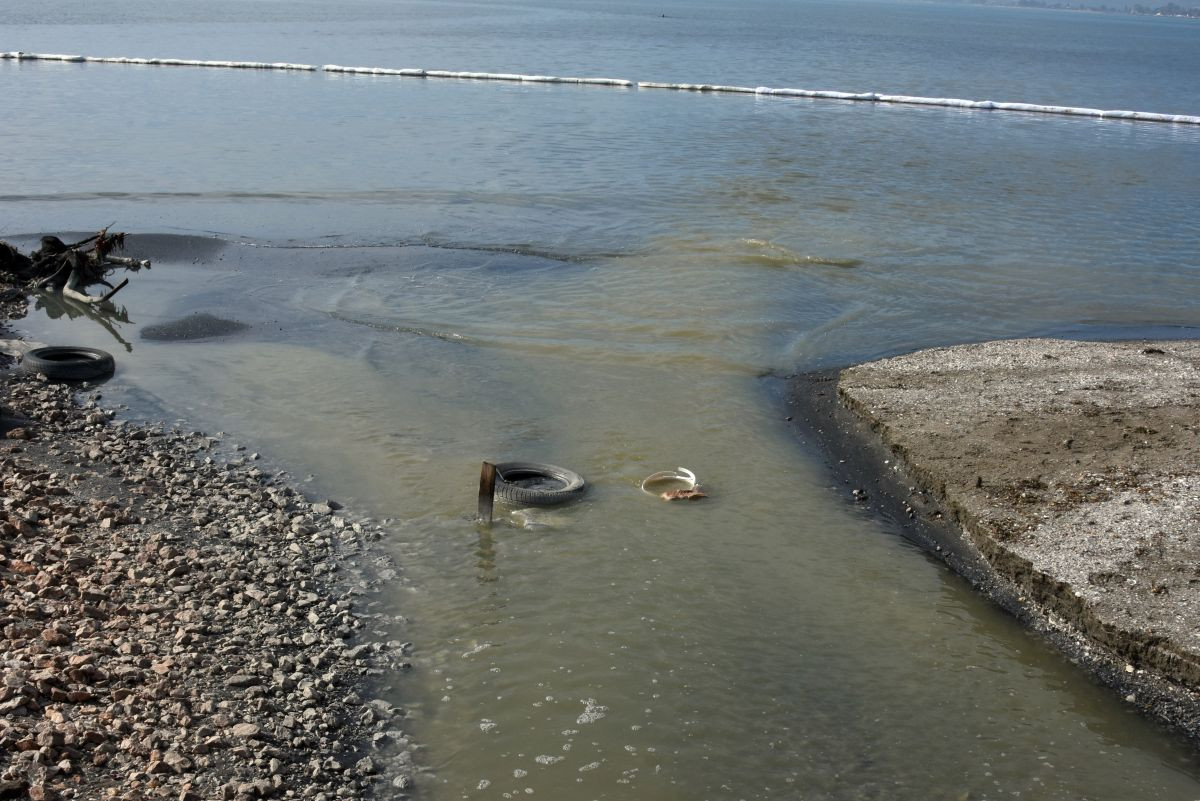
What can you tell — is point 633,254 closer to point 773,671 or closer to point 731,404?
point 731,404

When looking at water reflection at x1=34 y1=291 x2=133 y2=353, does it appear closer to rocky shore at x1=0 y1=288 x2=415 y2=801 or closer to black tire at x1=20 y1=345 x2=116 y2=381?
black tire at x1=20 y1=345 x2=116 y2=381

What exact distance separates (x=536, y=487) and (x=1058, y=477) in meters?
4.63

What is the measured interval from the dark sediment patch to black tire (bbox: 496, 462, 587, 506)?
226 inches

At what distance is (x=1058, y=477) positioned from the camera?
9.47 m

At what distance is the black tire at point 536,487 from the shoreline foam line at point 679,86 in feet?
129

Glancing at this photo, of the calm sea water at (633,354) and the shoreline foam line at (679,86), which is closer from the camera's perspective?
the calm sea water at (633,354)

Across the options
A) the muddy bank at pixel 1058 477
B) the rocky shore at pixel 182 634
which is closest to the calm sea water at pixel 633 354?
the muddy bank at pixel 1058 477

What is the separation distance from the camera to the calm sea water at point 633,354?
6.91 metres

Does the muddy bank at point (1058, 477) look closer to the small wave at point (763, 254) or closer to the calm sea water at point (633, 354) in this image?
the calm sea water at point (633, 354)

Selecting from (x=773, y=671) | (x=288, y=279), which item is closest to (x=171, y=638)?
(x=773, y=671)

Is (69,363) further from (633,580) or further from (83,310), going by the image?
(633,580)

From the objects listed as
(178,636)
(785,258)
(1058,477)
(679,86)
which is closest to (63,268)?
(178,636)

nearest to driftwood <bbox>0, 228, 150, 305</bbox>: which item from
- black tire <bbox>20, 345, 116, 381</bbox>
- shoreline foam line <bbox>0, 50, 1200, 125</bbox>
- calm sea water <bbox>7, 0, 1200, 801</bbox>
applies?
calm sea water <bbox>7, 0, 1200, 801</bbox>

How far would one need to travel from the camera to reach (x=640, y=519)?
9.52 m
